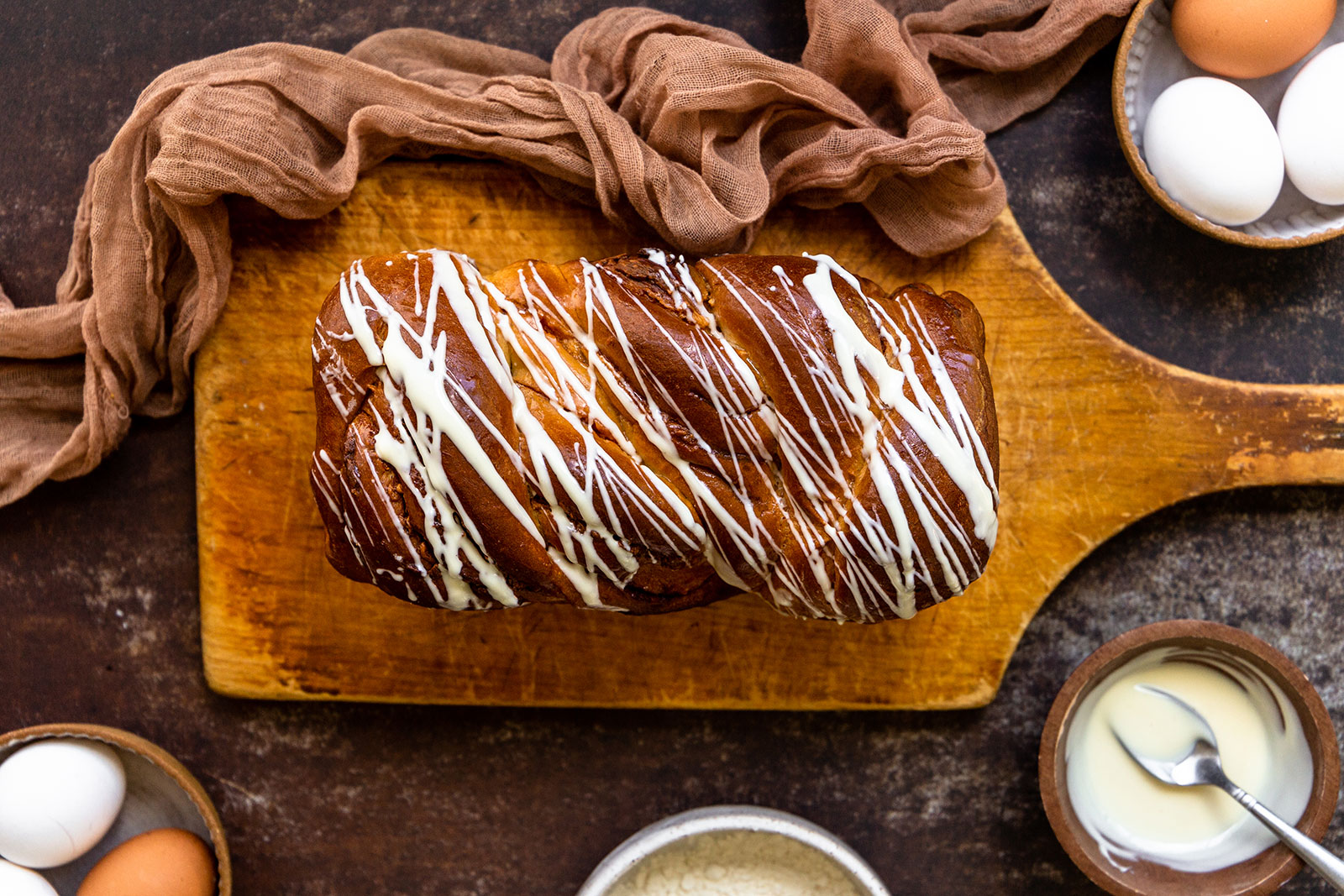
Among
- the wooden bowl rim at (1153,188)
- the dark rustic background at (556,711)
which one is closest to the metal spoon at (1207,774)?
the dark rustic background at (556,711)

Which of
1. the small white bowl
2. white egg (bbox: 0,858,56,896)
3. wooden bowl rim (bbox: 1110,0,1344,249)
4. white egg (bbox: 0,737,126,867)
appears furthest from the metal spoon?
white egg (bbox: 0,858,56,896)

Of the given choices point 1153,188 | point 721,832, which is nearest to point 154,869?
point 721,832

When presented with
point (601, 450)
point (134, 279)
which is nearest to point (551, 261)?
point (601, 450)

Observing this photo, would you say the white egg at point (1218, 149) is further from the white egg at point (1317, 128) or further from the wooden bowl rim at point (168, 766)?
the wooden bowl rim at point (168, 766)

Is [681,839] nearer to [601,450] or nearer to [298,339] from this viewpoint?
[601,450]

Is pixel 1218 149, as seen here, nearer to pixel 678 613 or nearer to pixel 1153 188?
pixel 1153 188
